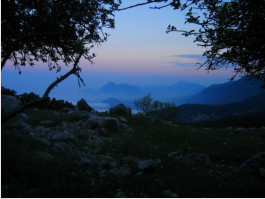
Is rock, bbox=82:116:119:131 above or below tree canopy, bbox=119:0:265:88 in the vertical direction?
below

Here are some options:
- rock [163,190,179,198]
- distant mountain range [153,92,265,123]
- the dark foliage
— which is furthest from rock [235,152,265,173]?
distant mountain range [153,92,265,123]

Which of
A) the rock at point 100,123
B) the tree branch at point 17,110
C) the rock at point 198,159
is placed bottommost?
the rock at point 198,159

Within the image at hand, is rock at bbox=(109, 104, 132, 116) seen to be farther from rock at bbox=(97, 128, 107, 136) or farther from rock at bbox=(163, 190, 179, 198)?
rock at bbox=(163, 190, 179, 198)

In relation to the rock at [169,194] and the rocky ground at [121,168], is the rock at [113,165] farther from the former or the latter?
the rock at [169,194]

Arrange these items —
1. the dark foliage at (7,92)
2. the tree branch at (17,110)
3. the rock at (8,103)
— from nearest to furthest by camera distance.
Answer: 1. the tree branch at (17,110)
2. the rock at (8,103)
3. the dark foliage at (7,92)

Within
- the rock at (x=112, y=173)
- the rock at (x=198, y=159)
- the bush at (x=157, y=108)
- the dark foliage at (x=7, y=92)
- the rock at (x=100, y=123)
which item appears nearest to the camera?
the rock at (x=112, y=173)

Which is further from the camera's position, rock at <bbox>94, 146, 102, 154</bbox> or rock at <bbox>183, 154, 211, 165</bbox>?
rock at <bbox>94, 146, 102, 154</bbox>

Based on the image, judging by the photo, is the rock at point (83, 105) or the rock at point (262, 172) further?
the rock at point (83, 105)

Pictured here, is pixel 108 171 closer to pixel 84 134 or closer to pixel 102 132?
pixel 84 134

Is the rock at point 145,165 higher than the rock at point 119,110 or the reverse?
the reverse

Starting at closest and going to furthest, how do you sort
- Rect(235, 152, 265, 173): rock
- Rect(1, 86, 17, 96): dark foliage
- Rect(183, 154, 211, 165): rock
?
Rect(235, 152, 265, 173): rock, Rect(183, 154, 211, 165): rock, Rect(1, 86, 17, 96): dark foliage

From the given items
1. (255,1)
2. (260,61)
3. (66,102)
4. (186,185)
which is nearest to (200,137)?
(260,61)

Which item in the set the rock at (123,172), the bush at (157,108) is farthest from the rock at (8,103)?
the bush at (157,108)

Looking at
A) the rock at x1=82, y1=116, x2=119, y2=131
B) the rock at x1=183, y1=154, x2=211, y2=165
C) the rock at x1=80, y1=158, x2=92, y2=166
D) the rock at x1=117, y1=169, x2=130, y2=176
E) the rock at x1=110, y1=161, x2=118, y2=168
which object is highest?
the rock at x1=82, y1=116, x2=119, y2=131
